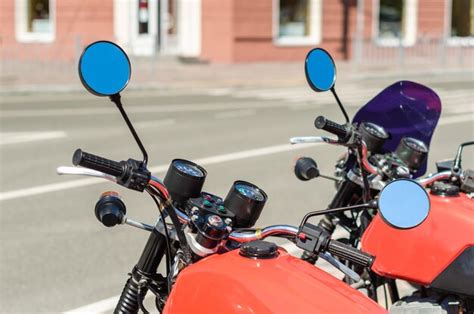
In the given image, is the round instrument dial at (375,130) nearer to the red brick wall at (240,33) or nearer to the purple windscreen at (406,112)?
→ the purple windscreen at (406,112)

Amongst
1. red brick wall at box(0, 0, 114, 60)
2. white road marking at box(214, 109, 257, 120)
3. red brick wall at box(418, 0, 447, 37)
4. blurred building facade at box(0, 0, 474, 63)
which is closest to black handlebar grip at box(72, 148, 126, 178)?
white road marking at box(214, 109, 257, 120)

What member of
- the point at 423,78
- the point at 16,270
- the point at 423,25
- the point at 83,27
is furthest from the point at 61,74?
the point at 16,270

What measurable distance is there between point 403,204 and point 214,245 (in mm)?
570

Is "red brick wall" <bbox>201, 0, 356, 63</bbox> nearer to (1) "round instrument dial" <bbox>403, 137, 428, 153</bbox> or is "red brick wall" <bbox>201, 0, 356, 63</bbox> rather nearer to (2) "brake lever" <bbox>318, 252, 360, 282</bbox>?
(1) "round instrument dial" <bbox>403, 137, 428, 153</bbox>

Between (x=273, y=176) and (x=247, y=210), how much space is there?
6809mm

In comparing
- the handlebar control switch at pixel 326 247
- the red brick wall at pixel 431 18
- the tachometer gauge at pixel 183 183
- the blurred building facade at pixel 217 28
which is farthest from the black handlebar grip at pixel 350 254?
the red brick wall at pixel 431 18

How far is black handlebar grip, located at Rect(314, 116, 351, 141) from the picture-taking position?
313 cm

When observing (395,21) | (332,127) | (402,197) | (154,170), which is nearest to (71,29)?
(395,21)

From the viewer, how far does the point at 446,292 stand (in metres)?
3.07

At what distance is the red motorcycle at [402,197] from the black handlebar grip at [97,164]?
690mm

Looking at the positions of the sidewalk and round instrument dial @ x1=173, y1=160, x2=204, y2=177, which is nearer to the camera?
round instrument dial @ x1=173, y1=160, x2=204, y2=177

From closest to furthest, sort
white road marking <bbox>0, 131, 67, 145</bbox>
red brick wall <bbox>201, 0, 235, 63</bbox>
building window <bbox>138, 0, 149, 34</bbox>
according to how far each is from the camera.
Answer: white road marking <bbox>0, 131, 67, 145</bbox> → red brick wall <bbox>201, 0, 235, 63</bbox> → building window <bbox>138, 0, 149, 34</bbox>

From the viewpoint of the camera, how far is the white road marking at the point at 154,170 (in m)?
8.25

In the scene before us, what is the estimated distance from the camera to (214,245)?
2367 millimetres
